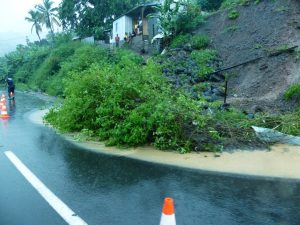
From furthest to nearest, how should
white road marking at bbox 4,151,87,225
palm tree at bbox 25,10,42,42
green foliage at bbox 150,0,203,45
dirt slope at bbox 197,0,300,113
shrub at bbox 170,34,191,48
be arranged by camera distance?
palm tree at bbox 25,10,42,42 → green foliage at bbox 150,0,203,45 → shrub at bbox 170,34,191,48 → dirt slope at bbox 197,0,300,113 → white road marking at bbox 4,151,87,225

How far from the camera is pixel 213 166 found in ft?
25.7

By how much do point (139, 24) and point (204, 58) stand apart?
19117 mm

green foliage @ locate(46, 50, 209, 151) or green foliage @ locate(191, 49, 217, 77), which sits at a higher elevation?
green foliage @ locate(191, 49, 217, 77)

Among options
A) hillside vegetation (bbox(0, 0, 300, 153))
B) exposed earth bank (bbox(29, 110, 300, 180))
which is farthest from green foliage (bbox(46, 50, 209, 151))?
exposed earth bank (bbox(29, 110, 300, 180))

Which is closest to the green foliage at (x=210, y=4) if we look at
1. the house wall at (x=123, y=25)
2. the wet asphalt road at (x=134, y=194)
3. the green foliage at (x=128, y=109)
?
the house wall at (x=123, y=25)

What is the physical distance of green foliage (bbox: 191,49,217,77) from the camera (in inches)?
796

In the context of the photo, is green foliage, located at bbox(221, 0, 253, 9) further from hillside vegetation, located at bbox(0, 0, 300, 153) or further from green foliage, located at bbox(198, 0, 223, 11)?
hillside vegetation, located at bbox(0, 0, 300, 153)

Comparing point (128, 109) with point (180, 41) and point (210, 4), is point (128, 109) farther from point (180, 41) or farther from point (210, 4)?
point (210, 4)

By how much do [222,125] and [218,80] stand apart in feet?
32.4

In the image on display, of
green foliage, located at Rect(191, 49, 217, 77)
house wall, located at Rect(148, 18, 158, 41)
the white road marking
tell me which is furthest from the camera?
house wall, located at Rect(148, 18, 158, 41)

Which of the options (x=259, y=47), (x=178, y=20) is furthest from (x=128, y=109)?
(x=178, y=20)

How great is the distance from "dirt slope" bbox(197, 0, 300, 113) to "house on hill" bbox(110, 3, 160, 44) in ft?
29.7

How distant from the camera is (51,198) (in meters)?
5.86

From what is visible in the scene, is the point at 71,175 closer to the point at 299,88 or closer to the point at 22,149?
Result: the point at 22,149
